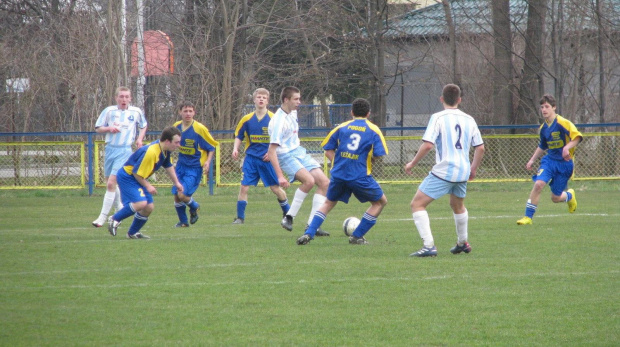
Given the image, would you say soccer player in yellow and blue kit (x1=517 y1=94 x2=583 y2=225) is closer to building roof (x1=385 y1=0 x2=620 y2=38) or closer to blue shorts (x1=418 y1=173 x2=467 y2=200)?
blue shorts (x1=418 y1=173 x2=467 y2=200)

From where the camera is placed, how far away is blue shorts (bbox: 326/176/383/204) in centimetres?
881

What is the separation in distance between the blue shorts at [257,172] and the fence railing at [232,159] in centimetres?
600

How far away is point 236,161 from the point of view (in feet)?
61.9

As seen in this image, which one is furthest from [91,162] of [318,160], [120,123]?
[120,123]

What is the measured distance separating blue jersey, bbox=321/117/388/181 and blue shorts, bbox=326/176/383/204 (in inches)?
2.6

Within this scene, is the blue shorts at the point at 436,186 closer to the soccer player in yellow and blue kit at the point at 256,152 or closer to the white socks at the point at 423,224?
the white socks at the point at 423,224

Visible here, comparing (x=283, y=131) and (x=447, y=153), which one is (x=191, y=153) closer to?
(x=283, y=131)

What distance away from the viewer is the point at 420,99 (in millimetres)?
28703

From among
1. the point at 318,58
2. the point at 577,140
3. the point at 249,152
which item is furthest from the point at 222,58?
the point at 577,140

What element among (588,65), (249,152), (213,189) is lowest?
(213,189)

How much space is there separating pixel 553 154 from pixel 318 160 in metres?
7.67

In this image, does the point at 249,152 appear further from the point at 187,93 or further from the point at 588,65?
the point at 588,65

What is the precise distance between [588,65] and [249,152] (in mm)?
15956

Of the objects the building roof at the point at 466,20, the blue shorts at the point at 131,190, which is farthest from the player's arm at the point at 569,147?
the building roof at the point at 466,20
